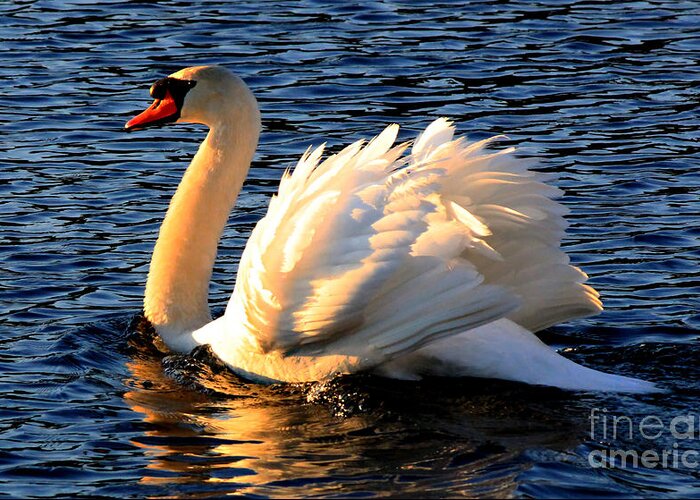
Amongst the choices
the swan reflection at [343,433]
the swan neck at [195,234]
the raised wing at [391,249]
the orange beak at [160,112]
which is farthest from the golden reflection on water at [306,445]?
the orange beak at [160,112]

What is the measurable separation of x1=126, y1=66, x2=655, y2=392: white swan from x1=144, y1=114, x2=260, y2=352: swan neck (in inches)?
23.5

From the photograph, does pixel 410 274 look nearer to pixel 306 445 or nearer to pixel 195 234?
pixel 306 445

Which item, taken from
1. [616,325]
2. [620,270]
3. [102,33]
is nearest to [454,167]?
[616,325]

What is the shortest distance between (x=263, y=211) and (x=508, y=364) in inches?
156

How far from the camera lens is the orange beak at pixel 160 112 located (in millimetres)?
9234

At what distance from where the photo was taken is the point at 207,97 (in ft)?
29.8

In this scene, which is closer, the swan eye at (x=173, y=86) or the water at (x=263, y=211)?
the water at (x=263, y=211)

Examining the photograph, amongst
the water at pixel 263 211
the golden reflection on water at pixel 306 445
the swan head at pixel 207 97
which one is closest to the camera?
the golden reflection on water at pixel 306 445

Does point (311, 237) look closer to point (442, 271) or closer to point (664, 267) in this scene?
point (442, 271)

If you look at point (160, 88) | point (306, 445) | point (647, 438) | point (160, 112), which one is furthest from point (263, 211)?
point (647, 438)

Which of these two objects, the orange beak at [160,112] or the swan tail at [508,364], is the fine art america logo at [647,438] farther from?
the orange beak at [160,112]

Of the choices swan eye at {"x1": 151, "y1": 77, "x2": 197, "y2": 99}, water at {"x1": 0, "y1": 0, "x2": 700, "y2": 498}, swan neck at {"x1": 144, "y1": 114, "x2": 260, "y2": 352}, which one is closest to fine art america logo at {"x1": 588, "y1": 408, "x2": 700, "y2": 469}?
water at {"x1": 0, "y1": 0, "x2": 700, "y2": 498}

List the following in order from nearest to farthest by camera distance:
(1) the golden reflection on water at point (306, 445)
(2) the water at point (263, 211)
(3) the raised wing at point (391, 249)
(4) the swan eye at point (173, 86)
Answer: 1. (1) the golden reflection on water at point (306, 445)
2. (2) the water at point (263, 211)
3. (3) the raised wing at point (391, 249)
4. (4) the swan eye at point (173, 86)

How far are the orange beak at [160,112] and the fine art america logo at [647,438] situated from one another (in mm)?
3236
